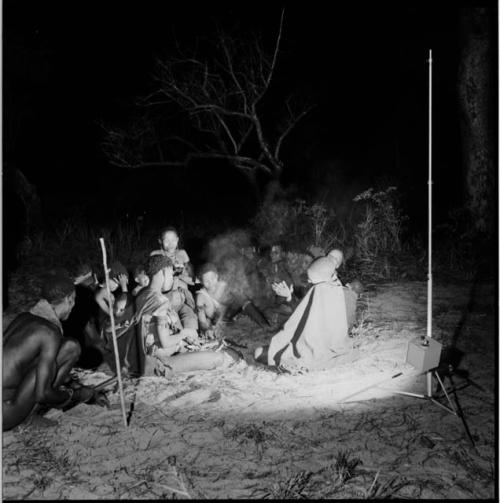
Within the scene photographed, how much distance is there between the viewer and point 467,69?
43.4 ft

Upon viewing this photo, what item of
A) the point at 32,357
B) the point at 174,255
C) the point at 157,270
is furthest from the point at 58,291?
the point at 174,255

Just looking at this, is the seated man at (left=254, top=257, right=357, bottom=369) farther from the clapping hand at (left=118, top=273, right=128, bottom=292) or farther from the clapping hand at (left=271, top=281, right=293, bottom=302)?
the clapping hand at (left=118, top=273, right=128, bottom=292)

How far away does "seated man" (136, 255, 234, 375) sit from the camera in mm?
6480

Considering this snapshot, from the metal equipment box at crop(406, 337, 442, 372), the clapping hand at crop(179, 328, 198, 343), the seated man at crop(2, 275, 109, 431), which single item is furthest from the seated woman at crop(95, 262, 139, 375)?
the metal equipment box at crop(406, 337, 442, 372)

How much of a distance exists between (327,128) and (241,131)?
7222 mm

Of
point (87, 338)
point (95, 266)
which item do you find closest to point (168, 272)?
point (87, 338)

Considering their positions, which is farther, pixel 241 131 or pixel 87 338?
pixel 241 131

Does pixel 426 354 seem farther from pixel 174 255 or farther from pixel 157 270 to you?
pixel 174 255

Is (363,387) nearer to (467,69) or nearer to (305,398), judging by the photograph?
(305,398)

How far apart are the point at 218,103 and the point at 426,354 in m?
11.9

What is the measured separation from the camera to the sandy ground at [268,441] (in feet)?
13.2

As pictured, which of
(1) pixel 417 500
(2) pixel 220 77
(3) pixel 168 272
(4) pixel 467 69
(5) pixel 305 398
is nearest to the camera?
(1) pixel 417 500

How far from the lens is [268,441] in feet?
15.3

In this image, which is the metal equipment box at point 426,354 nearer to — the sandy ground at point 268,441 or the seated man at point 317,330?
the sandy ground at point 268,441
